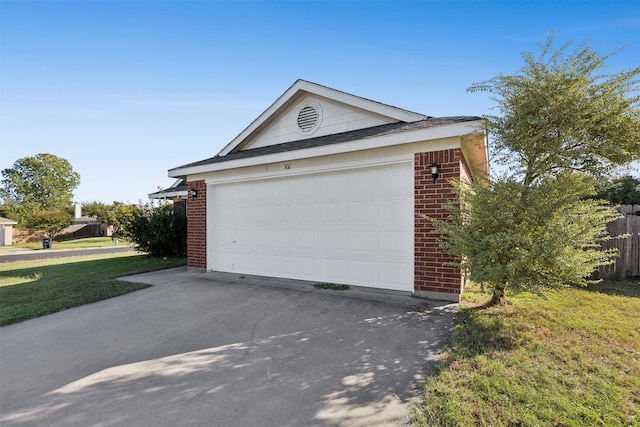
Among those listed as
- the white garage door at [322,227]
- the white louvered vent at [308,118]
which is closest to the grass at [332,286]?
the white garage door at [322,227]

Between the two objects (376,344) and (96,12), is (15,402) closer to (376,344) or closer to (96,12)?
(376,344)

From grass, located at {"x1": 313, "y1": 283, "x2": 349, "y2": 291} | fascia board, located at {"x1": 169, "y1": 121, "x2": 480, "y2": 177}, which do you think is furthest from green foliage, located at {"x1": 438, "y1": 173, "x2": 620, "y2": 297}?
grass, located at {"x1": 313, "y1": 283, "x2": 349, "y2": 291}

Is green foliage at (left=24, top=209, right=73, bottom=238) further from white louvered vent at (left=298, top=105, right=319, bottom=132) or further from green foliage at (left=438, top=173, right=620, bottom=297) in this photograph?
green foliage at (left=438, top=173, right=620, bottom=297)

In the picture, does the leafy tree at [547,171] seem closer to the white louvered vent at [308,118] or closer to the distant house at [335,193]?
the distant house at [335,193]

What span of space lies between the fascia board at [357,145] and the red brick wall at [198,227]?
65 centimetres

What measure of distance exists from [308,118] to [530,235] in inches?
219

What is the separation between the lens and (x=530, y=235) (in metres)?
4.11

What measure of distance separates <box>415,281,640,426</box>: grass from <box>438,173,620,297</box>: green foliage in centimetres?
60

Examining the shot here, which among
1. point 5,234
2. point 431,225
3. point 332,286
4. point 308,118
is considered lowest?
point 5,234

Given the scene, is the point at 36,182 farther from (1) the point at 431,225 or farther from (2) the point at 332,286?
(1) the point at 431,225

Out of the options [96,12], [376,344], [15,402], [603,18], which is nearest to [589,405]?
[376,344]

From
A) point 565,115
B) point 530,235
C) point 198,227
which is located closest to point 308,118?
point 198,227

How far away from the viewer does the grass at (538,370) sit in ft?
7.45

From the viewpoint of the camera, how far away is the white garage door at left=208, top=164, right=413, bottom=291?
18.4 ft
